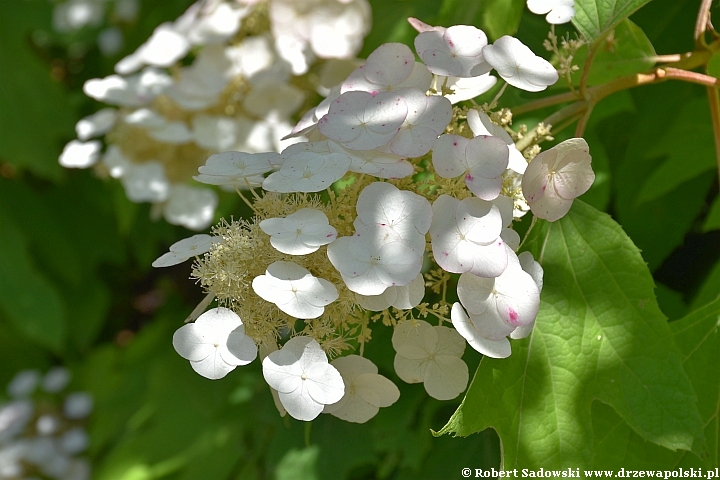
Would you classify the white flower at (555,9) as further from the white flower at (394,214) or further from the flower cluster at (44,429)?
the flower cluster at (44,429)

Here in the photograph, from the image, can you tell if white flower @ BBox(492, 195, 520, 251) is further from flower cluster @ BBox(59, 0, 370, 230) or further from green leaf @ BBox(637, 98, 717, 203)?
flower cluster @ BBox(59, 0, 370, 230)

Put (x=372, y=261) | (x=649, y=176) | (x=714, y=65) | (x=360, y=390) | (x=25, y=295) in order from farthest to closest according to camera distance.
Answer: (x=25, y=295) < (x=649, y=176) < (x=714, y=65) < (x=360, y=390) < (x=372, y=261)

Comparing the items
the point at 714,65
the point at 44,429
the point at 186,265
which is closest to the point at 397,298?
the point at 714,65

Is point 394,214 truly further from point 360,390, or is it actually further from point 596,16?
point 596,16

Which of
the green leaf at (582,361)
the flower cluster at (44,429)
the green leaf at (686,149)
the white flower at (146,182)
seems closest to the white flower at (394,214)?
the green leaf at (582,361)

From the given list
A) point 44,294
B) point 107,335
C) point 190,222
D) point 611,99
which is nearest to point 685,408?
point 611,99
